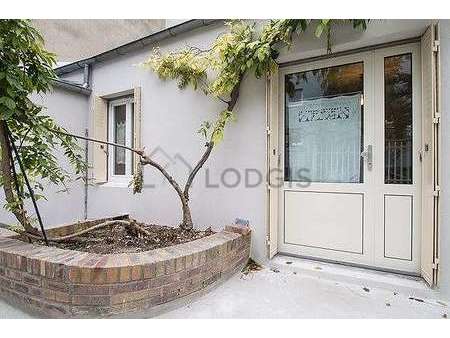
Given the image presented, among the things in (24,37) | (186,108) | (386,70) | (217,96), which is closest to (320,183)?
(386,70)

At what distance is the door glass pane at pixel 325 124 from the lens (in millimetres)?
3385

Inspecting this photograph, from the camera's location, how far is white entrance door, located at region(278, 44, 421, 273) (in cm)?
311

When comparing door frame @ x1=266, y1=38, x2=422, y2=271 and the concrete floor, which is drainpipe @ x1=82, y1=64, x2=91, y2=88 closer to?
door frame @ x1=266, y1=38, x2=422, y2=271

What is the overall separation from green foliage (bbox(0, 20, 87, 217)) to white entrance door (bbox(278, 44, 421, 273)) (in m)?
2.93

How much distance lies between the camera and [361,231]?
3336 millimetres

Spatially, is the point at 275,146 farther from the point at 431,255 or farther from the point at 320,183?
the point at 431,255

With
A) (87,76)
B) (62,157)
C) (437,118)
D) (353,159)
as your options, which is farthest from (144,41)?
(437,118)

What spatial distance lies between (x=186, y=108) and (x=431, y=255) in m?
3.68

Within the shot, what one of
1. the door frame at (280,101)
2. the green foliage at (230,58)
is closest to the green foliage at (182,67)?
the green foliage at (230,58)

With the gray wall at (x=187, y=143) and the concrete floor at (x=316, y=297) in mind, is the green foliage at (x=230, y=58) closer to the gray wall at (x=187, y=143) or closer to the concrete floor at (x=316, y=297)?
the gray wall at (x=187, y=143)

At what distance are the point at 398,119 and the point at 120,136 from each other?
4802 mm

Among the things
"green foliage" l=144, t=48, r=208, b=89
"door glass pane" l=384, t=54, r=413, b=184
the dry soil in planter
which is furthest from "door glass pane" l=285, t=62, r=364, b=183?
the dry soil in planter

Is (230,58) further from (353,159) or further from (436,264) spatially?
(436,264)

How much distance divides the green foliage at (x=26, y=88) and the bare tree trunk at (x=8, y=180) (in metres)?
0.07
